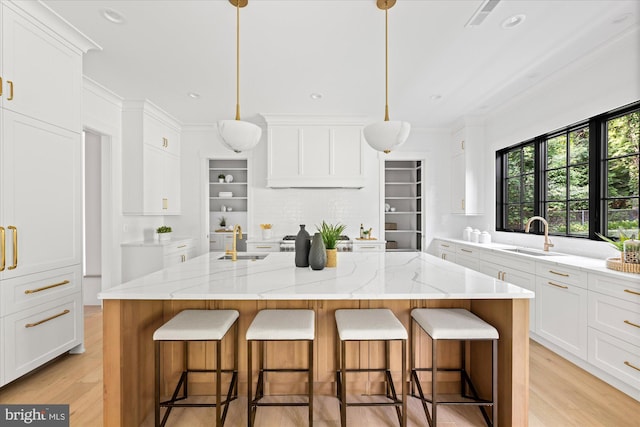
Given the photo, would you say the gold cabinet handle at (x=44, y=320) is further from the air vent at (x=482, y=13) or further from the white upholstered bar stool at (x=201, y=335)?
the air vent at (x=482, y=13)

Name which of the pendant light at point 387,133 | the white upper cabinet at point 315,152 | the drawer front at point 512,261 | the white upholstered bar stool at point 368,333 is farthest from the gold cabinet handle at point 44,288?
the drawer front at point 512,261

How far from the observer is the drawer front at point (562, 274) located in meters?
2.54

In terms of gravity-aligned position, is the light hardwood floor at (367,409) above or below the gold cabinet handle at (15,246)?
below

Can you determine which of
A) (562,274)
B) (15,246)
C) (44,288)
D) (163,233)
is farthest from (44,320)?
(562,274)

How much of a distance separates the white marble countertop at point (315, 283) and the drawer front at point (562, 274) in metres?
1.15

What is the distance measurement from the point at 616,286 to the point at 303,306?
226 centimetres

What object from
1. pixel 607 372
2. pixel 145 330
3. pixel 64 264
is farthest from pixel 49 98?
pixel 607 372

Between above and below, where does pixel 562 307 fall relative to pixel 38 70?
below

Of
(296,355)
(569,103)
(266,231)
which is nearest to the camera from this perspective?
(296,355)

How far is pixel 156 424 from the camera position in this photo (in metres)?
1.76

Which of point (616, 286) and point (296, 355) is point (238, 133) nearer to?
point (296, 355)

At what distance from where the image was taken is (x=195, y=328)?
170cm

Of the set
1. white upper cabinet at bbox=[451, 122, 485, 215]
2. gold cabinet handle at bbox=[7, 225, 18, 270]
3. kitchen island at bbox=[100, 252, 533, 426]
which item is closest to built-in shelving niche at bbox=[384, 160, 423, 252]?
white upper cabinet at bbox=[451, 122, 485, 215]

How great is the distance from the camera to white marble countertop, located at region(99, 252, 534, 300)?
5.21 ft
